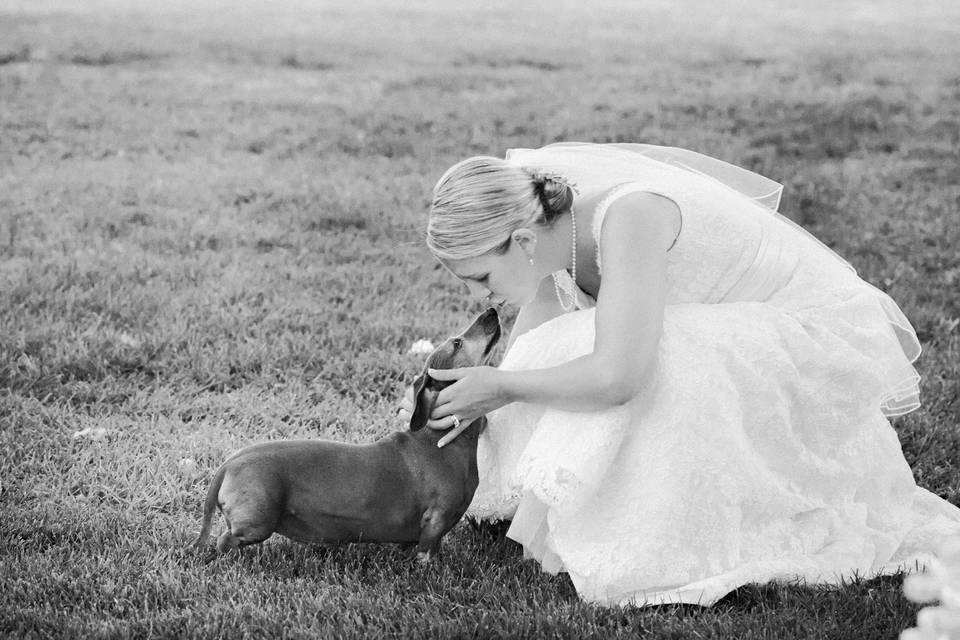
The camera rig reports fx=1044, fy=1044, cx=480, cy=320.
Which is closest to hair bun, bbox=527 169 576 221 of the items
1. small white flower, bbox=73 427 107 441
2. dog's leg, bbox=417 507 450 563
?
dog's leg, bbox=417 507 450 563

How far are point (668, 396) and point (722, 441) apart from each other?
22 cm

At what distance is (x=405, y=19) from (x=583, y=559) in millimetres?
14224

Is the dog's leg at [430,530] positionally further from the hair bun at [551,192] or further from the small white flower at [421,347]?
the small white flower at [421,347]

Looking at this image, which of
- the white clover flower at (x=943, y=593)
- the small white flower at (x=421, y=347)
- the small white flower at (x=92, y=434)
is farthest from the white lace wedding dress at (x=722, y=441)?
the white clover flower at (x=943, y=593)

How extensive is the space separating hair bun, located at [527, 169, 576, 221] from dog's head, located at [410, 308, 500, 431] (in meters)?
0.40

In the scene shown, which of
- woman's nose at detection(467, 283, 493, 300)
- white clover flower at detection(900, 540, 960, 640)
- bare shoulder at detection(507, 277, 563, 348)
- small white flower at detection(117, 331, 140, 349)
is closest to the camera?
white clover flower at detection(900, 540, 960, 640)

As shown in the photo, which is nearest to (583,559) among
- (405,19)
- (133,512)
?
(133,512)

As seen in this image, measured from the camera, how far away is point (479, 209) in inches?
126

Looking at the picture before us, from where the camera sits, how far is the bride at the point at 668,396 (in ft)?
10.4

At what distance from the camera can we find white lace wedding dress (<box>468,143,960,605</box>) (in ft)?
10.5

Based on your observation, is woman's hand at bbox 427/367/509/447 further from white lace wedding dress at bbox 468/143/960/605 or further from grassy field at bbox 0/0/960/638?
grassy field at bbox 0/0/960/638

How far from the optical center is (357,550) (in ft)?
11.6

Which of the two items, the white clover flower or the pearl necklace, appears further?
the pearl necklace

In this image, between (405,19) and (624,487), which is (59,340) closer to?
(624,487)
